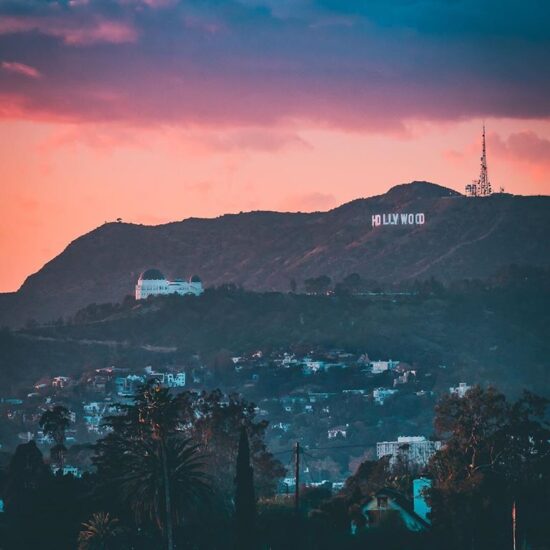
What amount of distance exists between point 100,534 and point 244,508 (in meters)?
7.39

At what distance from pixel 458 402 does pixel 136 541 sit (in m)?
29.7

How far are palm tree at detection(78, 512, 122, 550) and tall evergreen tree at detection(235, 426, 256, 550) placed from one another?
613cm

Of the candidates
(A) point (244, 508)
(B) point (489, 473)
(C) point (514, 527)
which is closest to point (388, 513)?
(C) point (514, 527)

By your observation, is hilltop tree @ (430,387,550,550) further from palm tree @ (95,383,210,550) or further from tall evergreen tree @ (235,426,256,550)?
palm tree @ (95,383,210,550)

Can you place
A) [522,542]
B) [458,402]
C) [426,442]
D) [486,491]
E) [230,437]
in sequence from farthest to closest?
[426,442]
[230,437]
[458,402]
[486,491]
[522,542]

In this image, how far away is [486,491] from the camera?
117 m

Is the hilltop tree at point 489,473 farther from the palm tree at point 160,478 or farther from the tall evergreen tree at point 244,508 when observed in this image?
the palm tree at point 160,478

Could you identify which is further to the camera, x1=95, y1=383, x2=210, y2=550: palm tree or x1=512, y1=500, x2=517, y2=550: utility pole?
x1=512, y1=500, x2=517, y2=550: utility pole

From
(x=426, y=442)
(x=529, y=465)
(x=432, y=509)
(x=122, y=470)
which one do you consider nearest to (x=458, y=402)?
(x=529, y=465)

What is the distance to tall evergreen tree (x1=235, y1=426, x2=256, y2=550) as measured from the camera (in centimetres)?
10225

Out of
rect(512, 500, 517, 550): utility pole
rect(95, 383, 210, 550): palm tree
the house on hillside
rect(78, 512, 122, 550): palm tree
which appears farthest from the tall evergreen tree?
rect(512, 500, 517, 550): utility pole

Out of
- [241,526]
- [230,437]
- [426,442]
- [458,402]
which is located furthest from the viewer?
[426,442]

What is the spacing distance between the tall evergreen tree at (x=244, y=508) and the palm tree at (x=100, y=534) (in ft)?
20.1

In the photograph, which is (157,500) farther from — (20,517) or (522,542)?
(522,542)
